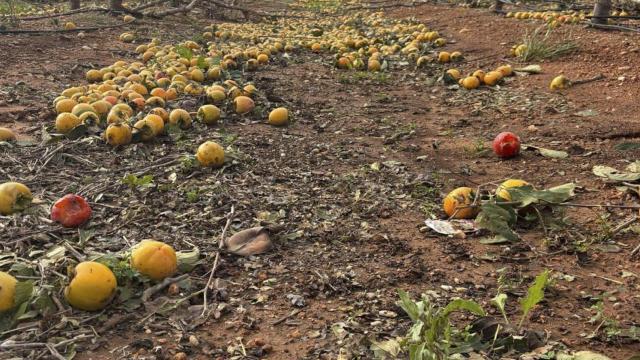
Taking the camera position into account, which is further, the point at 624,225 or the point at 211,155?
the point at 211,155

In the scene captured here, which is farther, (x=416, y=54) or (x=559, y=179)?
(x=416, y=54)

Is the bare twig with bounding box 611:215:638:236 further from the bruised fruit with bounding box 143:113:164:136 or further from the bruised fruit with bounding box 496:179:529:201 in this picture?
the bruised fruit with bounding box 143:113:164:136

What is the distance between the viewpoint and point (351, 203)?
398 centimetres

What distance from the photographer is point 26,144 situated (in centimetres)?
508

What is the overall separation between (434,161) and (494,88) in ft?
9.24

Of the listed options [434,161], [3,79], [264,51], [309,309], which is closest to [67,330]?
[309,309]

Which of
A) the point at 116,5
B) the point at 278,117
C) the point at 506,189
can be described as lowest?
the point at 278,117

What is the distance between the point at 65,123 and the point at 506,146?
153 inches

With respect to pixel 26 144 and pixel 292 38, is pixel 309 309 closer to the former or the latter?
pixel 26 144

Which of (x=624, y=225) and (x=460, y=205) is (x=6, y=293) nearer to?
(x=460, y=205)

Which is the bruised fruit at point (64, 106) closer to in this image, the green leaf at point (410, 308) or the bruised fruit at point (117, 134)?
the bruised fruit at point (117, 134)

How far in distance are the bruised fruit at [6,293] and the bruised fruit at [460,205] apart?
253cm

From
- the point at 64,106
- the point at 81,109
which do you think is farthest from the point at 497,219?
the point at 64,106

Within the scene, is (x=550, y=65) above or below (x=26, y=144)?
above
